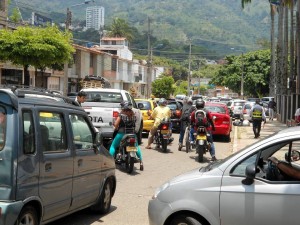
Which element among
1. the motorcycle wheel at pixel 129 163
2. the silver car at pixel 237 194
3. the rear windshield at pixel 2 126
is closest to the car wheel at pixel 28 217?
the rear windshield at pixel 2 126

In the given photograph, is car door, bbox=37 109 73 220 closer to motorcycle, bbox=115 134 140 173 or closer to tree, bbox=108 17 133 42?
motorcycle, bbox=115 134 140 173

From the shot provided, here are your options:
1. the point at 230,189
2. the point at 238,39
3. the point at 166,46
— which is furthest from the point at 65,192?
the point at 238,39

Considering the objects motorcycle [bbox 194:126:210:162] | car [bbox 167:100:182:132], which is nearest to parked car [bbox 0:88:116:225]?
motorcycle [bbox 194:126:210:162]

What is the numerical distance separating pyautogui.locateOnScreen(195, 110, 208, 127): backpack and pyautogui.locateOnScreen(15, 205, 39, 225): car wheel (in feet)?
28.7

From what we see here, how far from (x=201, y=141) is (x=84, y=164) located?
7.15m

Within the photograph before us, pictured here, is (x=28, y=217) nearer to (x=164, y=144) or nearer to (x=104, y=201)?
(x=104, y=201)

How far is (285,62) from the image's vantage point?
1467 inches

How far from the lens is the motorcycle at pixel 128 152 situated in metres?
10.9

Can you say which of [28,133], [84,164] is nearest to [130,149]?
[84,164]

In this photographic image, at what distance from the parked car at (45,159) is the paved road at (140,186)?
30 centimetres

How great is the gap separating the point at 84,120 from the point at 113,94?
29.0 feet

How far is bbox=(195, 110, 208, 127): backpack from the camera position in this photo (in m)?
13.7

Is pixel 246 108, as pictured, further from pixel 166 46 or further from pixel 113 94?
pixel 166 46

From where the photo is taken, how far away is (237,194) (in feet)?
16.3
